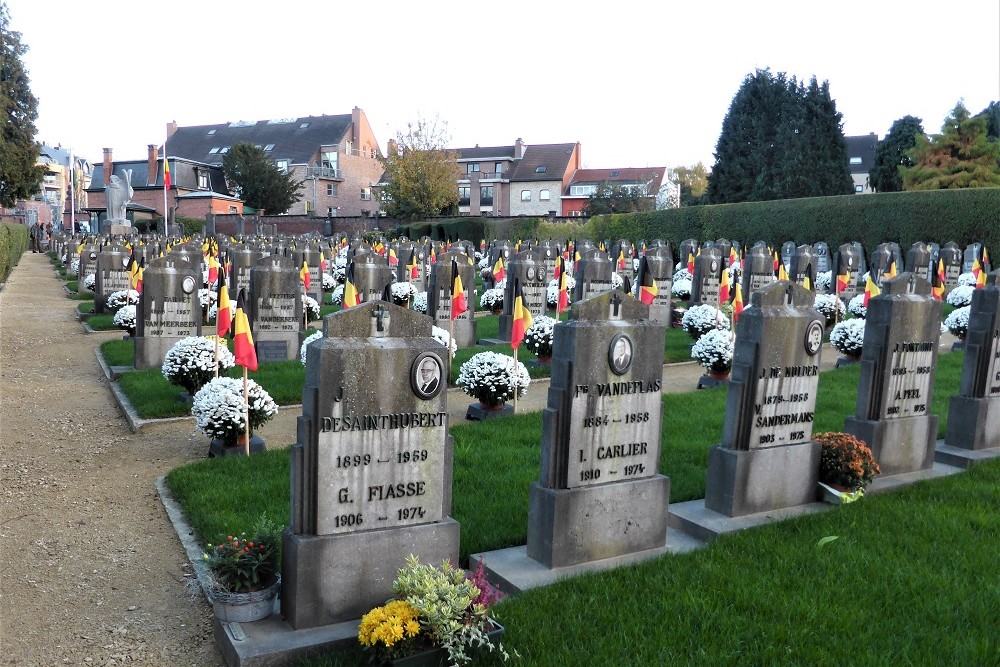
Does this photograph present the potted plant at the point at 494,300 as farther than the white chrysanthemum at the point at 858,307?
Yes

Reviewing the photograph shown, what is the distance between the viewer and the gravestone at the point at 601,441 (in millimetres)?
5520

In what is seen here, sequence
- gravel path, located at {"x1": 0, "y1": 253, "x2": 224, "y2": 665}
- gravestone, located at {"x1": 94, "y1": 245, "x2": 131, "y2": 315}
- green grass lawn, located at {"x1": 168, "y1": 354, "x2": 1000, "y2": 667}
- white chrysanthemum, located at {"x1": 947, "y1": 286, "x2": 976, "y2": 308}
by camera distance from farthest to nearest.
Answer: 1. gravestone, located at {"x1": 94, "y1": 245, "x2": 131, "y2": 315}
2. white chrysanthemum, located at {"x1": 947, "y1": 286, "x2": 976, "y2": 308}
3. gravel path, located at {"x1": 0, "y1": 253, "x2": 224, "y2": 665}
4. green grass lawn, located at {"x1": 168, "y1": 354, "x2": 1000, "y2": 667}

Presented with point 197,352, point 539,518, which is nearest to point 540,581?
point 539,518

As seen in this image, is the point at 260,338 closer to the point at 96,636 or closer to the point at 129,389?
the point at 129,389

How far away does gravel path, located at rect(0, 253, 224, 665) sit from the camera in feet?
15.6

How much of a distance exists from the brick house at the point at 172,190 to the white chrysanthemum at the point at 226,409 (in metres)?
60.9

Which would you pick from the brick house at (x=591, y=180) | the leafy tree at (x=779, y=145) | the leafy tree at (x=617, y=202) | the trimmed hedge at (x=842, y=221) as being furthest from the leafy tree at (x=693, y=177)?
the trimmed hedge at (x=842, y=221)

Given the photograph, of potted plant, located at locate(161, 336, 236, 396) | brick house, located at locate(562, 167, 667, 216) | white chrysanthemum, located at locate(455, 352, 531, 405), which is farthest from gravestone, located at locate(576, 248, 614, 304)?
brick house, located at locate(562, 167, 667, 216)

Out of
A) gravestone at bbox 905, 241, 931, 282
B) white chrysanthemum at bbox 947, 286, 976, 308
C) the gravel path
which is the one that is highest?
gravestone at bbox 905, 241, 931, 282

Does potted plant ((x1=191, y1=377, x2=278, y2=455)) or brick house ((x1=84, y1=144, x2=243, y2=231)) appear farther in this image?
brick house ((x1=84, y1=144, x2=243, y2=231))

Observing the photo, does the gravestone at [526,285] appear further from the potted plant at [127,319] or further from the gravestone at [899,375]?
the gravestone at [899,375]

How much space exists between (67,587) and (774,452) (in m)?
5.32

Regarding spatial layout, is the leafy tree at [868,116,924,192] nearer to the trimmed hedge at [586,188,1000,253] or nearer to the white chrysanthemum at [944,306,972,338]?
the trimmed hedge at [586,188,1000,253]

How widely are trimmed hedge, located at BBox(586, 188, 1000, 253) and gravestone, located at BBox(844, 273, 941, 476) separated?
22.2 m
